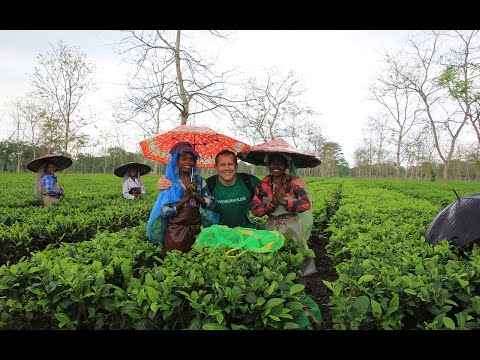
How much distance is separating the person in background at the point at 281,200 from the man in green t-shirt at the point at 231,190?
5.6 inches

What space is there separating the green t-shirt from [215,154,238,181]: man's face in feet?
0.54

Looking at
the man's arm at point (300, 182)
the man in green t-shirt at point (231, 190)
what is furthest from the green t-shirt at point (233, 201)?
the man's arm at point (300, 182)

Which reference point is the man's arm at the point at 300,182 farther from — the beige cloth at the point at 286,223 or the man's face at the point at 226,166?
the man's face at the point at 226,166

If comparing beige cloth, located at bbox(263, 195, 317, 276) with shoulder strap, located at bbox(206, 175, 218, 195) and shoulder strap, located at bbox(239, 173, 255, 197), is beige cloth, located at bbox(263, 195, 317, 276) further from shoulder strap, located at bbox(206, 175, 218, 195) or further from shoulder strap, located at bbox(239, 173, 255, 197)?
shoulder strap, located at bbox(206, 175, 218, 195)

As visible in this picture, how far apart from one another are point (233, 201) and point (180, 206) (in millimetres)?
637

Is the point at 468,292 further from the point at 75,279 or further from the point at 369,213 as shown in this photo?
the point at 369,213

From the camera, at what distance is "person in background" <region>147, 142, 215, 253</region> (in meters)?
3.40

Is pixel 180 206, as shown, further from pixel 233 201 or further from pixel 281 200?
pixel 281 200

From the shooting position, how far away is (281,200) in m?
3.47

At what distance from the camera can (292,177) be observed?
377cm

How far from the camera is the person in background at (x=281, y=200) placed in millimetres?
3500

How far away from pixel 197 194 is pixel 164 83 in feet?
18.1

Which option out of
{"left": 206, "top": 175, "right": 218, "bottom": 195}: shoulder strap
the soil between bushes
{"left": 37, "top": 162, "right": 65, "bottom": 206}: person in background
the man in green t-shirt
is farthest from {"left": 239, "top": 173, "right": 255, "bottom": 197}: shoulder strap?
{"left": 37, "top": 162, "right": 65, "bottom": 206}: person in background
